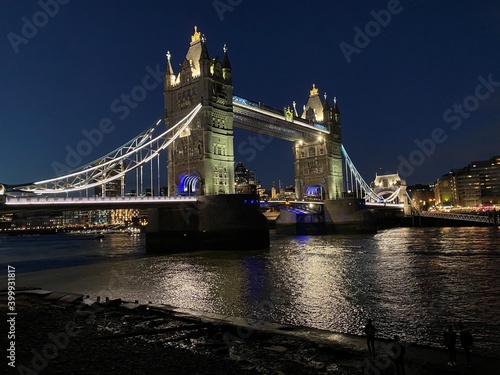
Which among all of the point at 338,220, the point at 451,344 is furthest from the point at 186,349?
the point at 338,220

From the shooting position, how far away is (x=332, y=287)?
18422mm

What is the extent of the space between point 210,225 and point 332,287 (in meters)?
20.4

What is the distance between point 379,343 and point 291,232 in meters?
62.2

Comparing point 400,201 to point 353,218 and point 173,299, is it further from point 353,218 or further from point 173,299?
point 173,299

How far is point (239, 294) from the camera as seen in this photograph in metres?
17.1

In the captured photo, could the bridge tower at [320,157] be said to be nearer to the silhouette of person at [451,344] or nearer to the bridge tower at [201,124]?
the bridge tower at [201,124]

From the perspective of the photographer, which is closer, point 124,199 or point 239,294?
point 239,294

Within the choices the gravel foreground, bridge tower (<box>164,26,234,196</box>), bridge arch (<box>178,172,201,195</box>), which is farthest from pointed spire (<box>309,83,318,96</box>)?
the gravel foreground

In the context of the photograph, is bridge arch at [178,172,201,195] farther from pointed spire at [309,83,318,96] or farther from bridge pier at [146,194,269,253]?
pointed spire at [309,83,318,96]

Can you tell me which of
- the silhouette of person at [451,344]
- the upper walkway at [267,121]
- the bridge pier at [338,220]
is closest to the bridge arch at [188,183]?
the upper walkway at [267,121]

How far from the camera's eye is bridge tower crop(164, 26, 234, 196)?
144ft

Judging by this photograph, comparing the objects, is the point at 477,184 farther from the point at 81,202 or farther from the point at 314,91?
the point at 81,202

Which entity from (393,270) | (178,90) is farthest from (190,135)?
(393,270)

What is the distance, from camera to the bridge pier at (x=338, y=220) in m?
63.7
